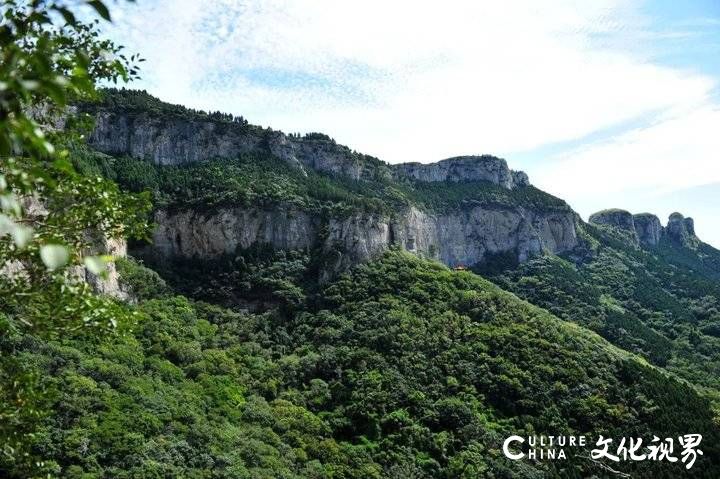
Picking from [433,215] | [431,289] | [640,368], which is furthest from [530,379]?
→ [433,215]

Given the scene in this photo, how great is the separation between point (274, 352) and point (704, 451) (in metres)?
45.4

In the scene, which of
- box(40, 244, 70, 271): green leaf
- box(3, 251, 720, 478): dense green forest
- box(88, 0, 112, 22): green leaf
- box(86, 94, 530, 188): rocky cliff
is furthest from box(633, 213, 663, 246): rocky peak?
box(40, 244, 70, 271): green leaf

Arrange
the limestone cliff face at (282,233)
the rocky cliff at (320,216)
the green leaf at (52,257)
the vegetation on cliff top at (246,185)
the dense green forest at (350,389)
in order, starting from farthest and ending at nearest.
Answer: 1. the rocky cliff at (320,216)
2. the vegetation on cliff top at (246,185)
3. the limestone cliff face at (282,233)
4. the dense green forest at (350,389)
5. the green leaf at (52,257)

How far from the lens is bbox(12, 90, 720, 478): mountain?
4612 cm

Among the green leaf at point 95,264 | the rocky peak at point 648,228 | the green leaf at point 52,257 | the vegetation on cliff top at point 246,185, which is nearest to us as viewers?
the green leaf at point 52,257

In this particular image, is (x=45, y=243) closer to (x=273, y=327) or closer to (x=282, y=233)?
(x=273, y=327)

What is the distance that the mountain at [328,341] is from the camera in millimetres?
46125

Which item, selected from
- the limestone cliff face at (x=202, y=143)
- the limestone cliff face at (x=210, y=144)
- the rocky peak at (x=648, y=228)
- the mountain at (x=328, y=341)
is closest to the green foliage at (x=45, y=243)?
the mountain at (x=328, y=341)

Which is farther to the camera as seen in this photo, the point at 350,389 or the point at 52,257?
the point at 350,389

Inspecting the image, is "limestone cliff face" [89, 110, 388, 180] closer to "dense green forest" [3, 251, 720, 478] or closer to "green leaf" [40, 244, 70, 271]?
"dense green forest" [3, 251, 720, 478]

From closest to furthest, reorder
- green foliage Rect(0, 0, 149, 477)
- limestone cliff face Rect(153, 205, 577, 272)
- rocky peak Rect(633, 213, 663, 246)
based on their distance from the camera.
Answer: green foliage Rect(0, 0, 149, 477), limestone cliff face Rect(153, 205, 577, 272), rocky peak Rect(633, 213, 663, 246)

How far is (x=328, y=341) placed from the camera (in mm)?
68750

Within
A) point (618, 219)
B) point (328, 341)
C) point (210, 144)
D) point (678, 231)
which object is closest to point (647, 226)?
point (618, 219)

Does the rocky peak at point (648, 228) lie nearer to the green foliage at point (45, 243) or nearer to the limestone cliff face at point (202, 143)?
the limestone cliff face at point (202, 143)
